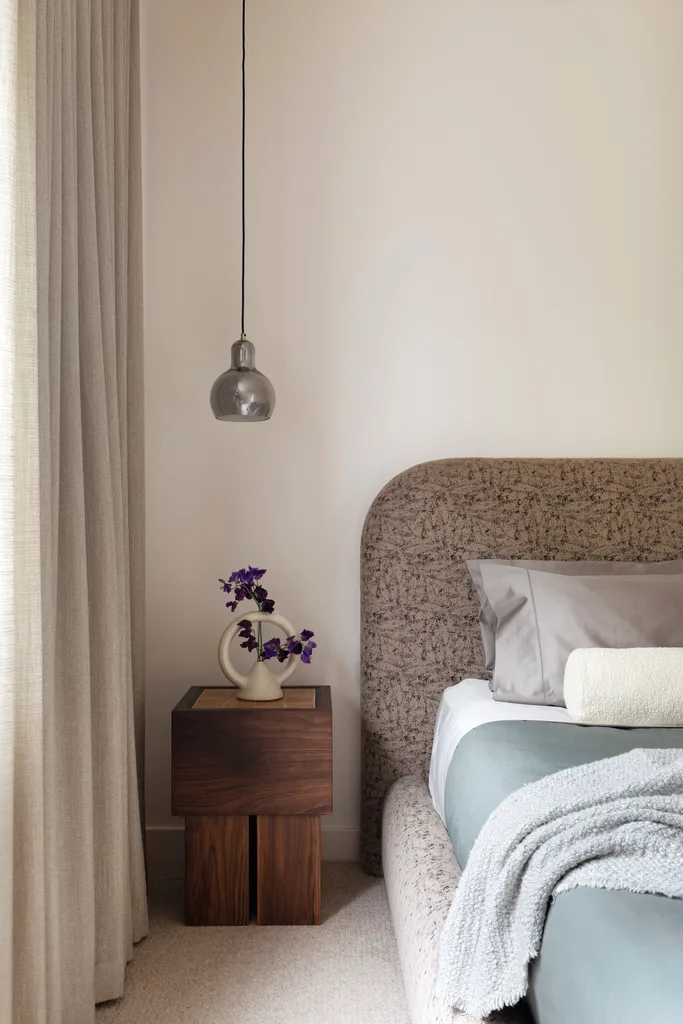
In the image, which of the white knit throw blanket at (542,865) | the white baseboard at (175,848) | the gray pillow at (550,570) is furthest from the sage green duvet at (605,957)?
the white baseboard at (175,848)

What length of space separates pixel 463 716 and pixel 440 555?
55cm

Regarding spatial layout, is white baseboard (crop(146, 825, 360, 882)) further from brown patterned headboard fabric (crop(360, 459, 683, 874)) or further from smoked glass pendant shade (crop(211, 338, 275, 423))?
smoked glass pendant shade (crop(211, 338, 275, 423))

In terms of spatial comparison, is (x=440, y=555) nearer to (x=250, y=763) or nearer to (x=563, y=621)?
(x=563, y=621)

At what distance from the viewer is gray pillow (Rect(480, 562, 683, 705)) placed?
87.4 inches

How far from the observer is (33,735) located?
155 cm

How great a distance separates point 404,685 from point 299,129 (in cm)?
176

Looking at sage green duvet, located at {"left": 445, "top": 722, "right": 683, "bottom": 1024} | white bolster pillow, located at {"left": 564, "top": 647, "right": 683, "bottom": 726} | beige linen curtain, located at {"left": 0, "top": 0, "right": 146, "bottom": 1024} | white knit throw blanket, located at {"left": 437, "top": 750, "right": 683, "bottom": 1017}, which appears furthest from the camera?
white bolster pillow, located at {"left": 564, "top": 647, "right": 683, "bottom": 726}

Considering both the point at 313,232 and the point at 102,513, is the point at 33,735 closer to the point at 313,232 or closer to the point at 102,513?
the point at 102,513

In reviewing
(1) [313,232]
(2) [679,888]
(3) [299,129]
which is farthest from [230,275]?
(2) [679,888]

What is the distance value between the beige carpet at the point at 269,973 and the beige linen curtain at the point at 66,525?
0.09 m

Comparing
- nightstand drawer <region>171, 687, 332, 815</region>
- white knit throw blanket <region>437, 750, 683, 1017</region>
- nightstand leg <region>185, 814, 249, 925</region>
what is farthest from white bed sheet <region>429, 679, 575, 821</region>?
white knit throw blanket <region>437, 750, 683, 1017</region>

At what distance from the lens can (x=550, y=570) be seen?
248cm

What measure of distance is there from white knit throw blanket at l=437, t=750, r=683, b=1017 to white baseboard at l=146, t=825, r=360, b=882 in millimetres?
1378

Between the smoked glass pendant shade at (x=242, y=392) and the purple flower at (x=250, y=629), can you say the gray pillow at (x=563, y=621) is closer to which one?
the purple flower at (x=250, y=629)
